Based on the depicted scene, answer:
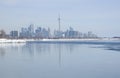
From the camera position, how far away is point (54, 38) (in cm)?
17838

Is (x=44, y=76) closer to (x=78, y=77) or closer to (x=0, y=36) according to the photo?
(x=78, y=77)

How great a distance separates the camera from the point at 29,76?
1528 centimetres

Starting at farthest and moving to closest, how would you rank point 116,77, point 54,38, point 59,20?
1. point 54,38
2. point 59,20
3. point 116,77

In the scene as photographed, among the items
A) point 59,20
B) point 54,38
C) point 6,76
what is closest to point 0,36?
point 59,20

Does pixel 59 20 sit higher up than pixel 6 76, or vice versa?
pixel 59 20

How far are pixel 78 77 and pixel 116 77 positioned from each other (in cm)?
205

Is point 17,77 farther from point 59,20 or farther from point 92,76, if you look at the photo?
point 59,20

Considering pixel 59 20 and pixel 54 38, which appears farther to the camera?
pixel 54 38

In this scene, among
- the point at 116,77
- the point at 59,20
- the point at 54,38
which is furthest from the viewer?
the point at 54,38

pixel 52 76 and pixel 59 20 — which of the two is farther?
pixel 59 20

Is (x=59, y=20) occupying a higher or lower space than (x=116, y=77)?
higher

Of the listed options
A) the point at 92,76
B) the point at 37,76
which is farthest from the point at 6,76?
the point at 92,76

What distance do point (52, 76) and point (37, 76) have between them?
2.77 ft

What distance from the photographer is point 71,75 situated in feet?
51.1
